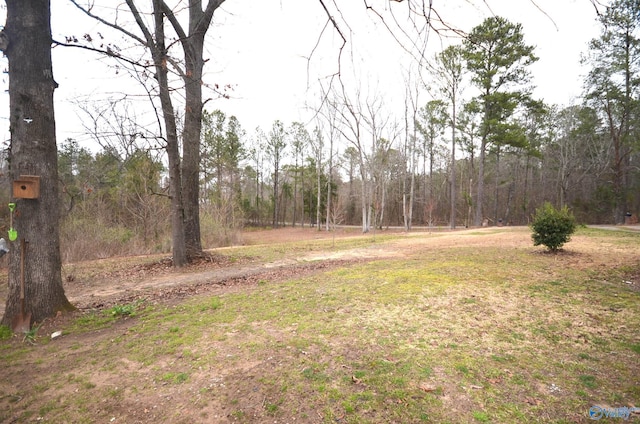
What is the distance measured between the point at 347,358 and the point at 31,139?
4868 mm

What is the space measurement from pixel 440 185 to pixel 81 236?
36.9m

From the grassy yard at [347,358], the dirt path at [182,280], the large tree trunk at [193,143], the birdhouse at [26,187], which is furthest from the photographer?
the large tree trunk at [193,143]

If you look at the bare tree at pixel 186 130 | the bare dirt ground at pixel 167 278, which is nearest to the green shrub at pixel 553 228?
the bare dirt ground at pixel 167 278

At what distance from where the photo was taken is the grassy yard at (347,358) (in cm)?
232

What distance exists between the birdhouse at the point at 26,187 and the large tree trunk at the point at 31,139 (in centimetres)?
7

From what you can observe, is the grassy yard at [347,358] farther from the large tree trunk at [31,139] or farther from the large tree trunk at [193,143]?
the large tree trunk at [193,143]

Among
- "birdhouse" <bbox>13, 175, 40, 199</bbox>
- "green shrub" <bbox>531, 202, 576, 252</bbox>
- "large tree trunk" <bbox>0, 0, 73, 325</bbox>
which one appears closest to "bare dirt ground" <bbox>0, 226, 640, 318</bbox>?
"large tree trunk" <bbox>0, 0, 73, 325</bbox>

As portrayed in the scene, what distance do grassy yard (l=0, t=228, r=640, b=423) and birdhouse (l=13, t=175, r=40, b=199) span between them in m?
1.82

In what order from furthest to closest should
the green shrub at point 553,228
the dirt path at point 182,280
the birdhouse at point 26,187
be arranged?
the green shrub at point 553,228 < the dirt path at point 182,280 < the birdhouse at point 26,187

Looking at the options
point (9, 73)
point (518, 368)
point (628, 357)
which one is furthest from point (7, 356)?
point (628, 357)

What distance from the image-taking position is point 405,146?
83.3 ft

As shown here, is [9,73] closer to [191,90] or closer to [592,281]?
[191,90]

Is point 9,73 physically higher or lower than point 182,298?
higher

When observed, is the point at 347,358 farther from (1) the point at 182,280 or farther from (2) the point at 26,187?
(1) the point at 182,280
